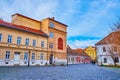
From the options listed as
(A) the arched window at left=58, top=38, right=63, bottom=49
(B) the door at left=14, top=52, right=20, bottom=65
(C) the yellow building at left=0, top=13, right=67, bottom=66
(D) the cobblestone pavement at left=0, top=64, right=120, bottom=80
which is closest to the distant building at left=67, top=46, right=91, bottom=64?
(C) the yellow building at left=0, top=13, right=67, bottom=66

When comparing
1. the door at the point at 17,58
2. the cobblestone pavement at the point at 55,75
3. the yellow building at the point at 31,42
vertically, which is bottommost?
the cobblestone pavement at the point at 55,75

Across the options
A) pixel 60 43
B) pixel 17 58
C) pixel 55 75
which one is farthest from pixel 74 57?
→ pixel 55 75

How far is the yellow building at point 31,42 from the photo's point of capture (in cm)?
2776

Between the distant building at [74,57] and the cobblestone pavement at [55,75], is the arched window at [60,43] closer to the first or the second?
the distant building at [74,57]

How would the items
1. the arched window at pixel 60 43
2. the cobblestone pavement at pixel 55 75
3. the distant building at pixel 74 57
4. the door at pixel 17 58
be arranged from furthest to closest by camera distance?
1. the distant building at pixel 74 57
2. the arched window at pixel 60 43
3. the door at pixel 17 58
4. the cobblestone pavement at pixel 55 75

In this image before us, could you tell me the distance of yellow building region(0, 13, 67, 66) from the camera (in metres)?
27.8

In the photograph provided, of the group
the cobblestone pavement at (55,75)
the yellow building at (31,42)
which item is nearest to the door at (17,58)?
the yellow building at (31,42)

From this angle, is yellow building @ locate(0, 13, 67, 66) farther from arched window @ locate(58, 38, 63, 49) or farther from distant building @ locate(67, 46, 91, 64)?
distant building @ locate(67, 46, 91, 64)

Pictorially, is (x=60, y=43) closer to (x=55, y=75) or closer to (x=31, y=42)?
(x=31, y=42)

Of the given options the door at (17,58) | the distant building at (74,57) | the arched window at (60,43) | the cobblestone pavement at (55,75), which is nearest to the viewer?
the cobblestone pavement at (55,75)

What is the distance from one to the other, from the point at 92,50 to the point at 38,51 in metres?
70.7

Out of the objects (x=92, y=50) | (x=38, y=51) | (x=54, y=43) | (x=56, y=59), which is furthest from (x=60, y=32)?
(x=92, y=50)

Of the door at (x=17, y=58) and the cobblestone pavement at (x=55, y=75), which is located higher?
the door at (x=17, y=58)

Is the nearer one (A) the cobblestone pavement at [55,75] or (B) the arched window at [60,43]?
(A) the cobblestone pavement at [55,75]
